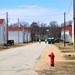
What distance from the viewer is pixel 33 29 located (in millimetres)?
178000

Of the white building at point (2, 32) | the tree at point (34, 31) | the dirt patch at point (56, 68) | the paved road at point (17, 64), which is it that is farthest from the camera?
the tree at point (34, 31)

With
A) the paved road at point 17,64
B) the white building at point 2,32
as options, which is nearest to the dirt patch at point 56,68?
the paved road at point 17,64

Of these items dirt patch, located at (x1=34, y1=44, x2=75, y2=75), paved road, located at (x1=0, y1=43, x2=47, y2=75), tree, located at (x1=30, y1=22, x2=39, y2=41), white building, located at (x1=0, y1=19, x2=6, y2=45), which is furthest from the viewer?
tree, located at (x1=30, y1=22, x2=39, y2=41)

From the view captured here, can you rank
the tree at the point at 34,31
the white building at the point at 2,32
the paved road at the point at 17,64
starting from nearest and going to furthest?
the paved road at the point at 17,64 < the white building at the point at 2,32 < the tree at the point at 34,31

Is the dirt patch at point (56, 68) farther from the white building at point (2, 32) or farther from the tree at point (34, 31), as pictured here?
the tree at point (34, 31)

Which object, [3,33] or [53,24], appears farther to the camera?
[53,24]

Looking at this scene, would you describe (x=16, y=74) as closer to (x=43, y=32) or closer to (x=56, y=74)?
(x=56, y=74)

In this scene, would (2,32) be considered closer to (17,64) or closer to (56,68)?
(17,64)

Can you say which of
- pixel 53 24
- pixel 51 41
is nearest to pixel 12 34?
pixel 51 41

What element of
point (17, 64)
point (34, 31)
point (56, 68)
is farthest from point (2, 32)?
point (34, 31)

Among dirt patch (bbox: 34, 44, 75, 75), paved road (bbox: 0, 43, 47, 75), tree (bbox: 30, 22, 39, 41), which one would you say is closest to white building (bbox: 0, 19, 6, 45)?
paved road (bbox: 0, 43, 47, 75)

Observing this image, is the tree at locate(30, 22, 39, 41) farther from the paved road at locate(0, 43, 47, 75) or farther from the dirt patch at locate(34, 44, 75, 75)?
the dirt patch at locate(34, 44, 75, 75)

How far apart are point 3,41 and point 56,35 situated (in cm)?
9026

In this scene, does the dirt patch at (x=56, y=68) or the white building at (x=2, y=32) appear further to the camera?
the white building at (x=2, y=32)
